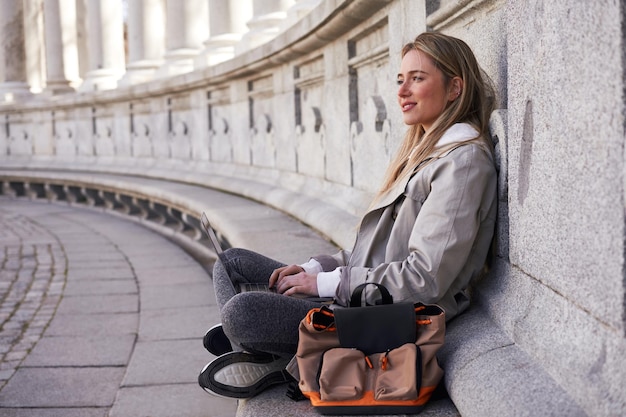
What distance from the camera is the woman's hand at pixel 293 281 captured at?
10.7 feet

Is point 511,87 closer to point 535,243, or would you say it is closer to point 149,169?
point 535,243

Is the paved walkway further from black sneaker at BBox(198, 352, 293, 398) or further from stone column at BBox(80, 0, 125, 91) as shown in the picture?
stone column at BBox(80, 0, 125, 91)

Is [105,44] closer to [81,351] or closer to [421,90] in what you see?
[81,351]

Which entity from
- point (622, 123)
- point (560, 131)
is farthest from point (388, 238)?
point (622, 123)

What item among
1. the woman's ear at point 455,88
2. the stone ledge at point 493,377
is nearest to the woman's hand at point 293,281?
the stone ledge at point 493,377

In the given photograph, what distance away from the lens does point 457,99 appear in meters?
3.24

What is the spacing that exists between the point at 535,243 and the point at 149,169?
12.0m

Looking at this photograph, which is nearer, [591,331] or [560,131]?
[591,331]

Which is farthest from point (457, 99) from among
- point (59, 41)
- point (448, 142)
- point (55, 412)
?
point (59, 41)

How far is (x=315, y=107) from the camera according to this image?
25.5ft

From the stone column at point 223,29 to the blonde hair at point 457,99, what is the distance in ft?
32.5

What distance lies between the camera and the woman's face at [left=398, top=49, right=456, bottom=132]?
127 inches

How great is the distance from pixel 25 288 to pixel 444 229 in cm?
546

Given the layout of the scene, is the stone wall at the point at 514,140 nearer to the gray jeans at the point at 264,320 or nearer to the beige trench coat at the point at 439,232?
the beige trench coat at the point at 439,232
